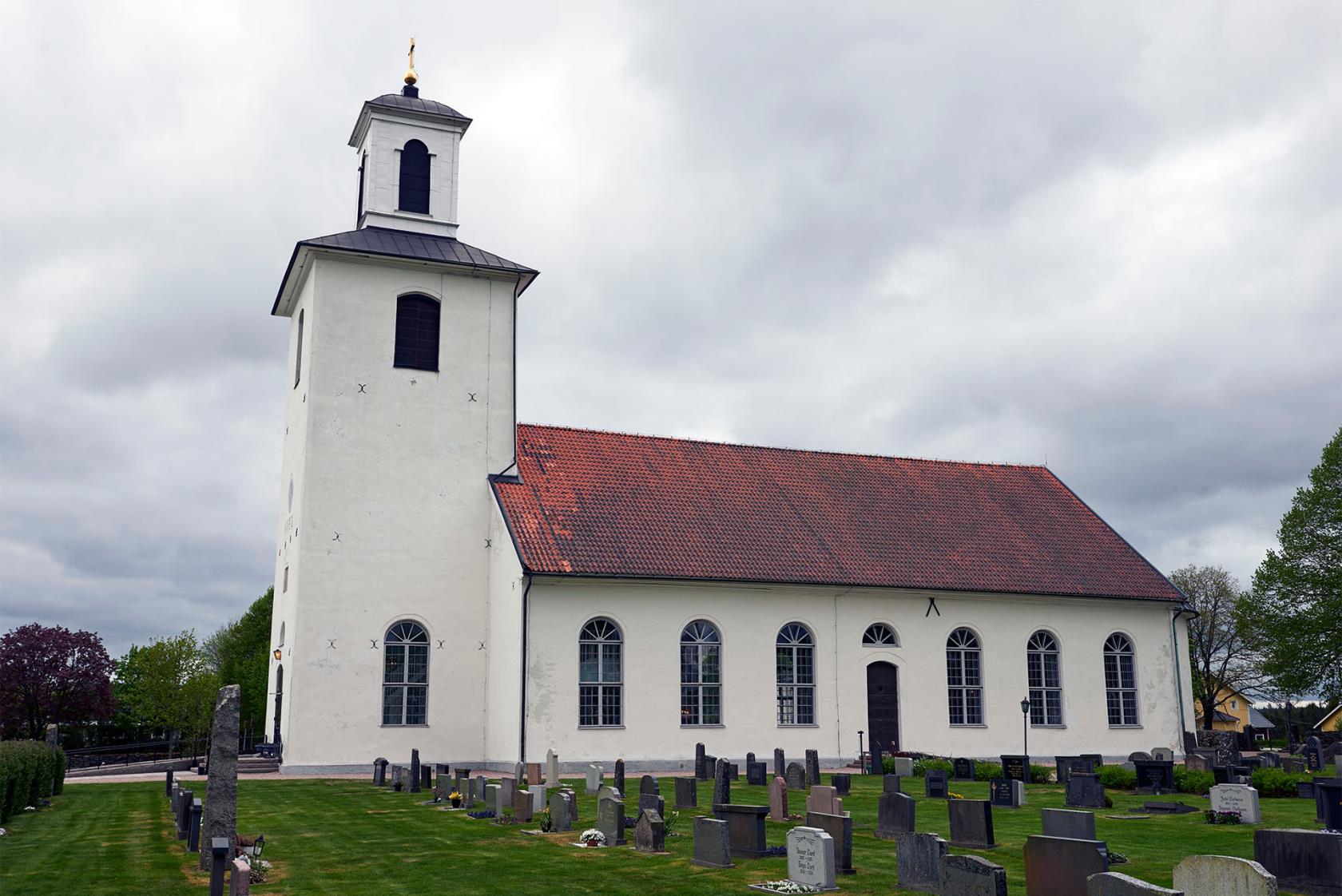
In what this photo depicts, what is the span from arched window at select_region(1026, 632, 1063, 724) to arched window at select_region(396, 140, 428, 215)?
2017 cm

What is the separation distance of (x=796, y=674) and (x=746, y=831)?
15116mm

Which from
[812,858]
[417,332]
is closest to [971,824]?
[812,858]

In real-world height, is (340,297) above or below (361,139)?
below

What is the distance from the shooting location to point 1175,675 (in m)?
32.2

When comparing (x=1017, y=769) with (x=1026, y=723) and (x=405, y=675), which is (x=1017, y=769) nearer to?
(x=1026, y=723)

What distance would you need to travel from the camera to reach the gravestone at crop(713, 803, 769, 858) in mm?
13438

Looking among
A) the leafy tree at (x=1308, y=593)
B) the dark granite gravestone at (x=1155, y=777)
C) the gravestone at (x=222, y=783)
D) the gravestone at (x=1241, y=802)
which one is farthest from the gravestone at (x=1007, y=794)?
the leafy tree at (x=1308, y=593)

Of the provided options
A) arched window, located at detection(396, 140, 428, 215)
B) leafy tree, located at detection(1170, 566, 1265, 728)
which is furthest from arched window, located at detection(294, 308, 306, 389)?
leafy tree, located at detection(1170, 566, 1265, 728)

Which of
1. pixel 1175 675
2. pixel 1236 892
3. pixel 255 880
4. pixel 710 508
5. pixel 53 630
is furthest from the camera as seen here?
pixel 53 630

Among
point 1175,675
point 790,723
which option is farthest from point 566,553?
point 1175,675

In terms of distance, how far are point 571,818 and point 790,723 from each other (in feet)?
42.6

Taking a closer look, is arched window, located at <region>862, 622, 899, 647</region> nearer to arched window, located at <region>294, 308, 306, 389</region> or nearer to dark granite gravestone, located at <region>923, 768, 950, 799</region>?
dark granite gravestone, located at <region>923, 768, 950, 799</region>

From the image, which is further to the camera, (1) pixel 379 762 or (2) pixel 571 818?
(1) pixel 379 762

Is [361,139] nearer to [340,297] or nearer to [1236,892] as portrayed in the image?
[340,297]
